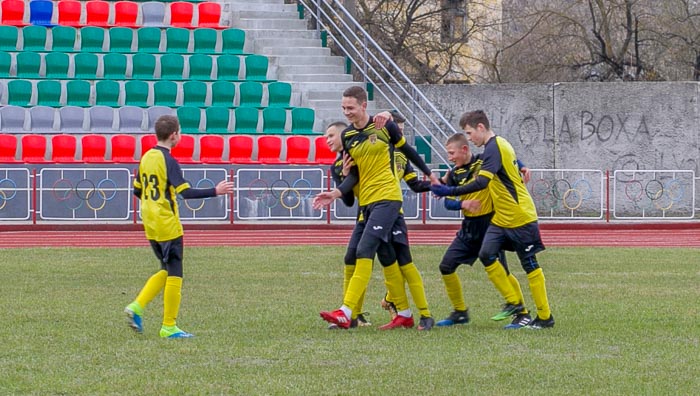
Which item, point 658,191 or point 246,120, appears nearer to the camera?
point 658,191

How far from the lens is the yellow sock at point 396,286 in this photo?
10.2 meters

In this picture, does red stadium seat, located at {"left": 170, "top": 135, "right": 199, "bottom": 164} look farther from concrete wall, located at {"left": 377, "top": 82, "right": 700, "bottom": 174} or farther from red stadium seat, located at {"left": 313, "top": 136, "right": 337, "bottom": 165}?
concrete wall, located at {"left": 377, "top": 82, "right": 700, "bottom": 174}

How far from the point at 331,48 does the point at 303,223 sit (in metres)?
10.8

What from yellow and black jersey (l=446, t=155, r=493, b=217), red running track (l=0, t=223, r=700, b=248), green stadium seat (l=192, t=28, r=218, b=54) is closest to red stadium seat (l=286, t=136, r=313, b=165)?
red running track (l=0, t=223, r=700, b=248)

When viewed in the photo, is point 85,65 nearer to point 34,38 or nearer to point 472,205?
point 34,38

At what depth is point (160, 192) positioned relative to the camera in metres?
9.47

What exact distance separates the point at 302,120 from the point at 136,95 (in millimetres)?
3756

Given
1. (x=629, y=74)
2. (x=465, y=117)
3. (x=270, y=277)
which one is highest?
(x=629, y=74)

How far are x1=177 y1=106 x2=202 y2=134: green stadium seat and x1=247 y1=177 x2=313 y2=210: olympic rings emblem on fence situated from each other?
3.12 meters

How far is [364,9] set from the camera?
37375 mm

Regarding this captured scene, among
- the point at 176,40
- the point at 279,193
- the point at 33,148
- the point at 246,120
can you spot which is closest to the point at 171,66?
the point at 176,40

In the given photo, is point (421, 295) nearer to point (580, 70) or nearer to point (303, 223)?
point (303, 223)

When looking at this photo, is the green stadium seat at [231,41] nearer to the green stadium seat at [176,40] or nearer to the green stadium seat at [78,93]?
the green stadium seat at [176,40]

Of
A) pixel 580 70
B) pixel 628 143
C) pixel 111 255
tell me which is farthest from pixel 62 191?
pixel 580 70
